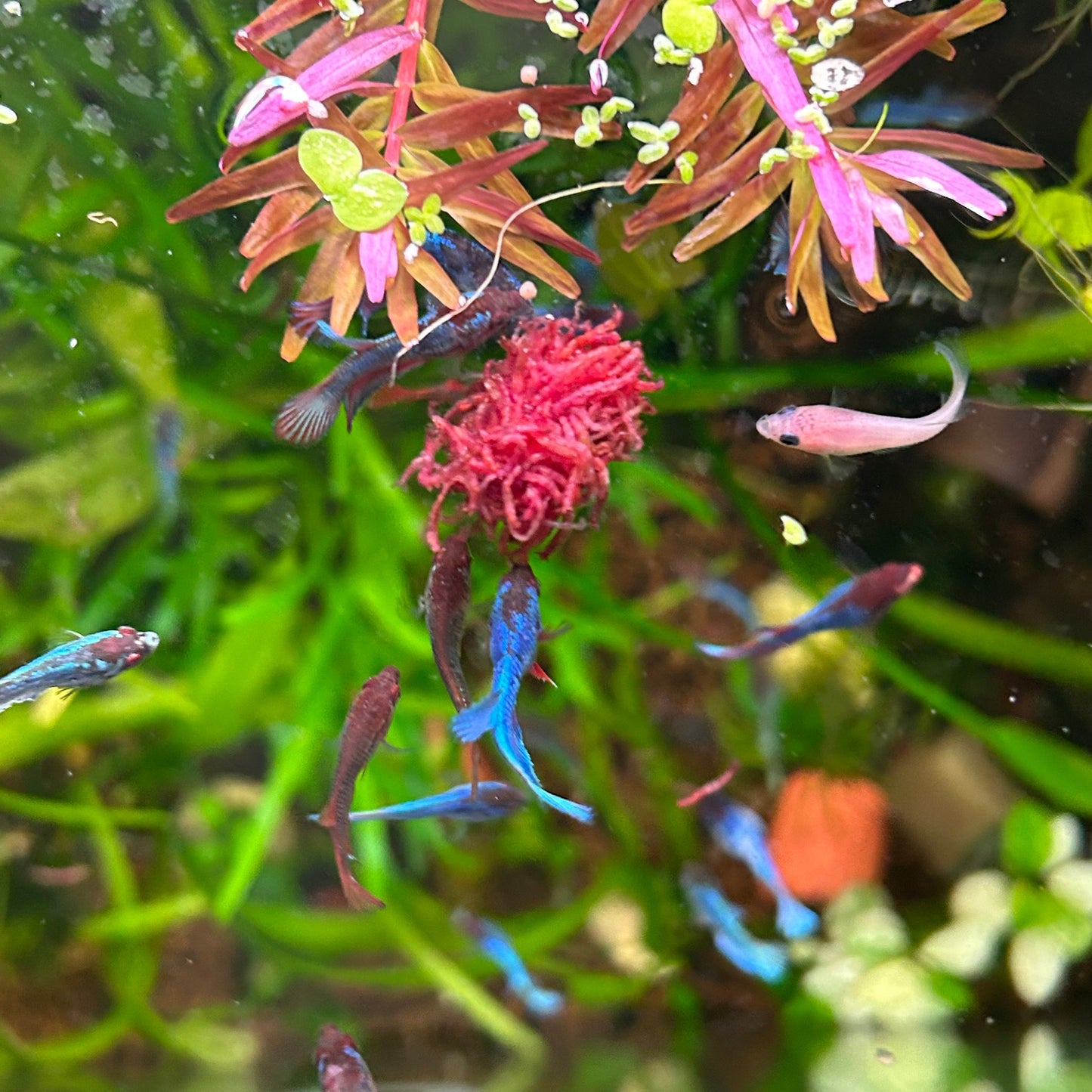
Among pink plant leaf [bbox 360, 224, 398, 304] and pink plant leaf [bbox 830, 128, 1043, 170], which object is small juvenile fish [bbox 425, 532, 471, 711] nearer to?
pink plant leaf [bbox 360, 224, 398, 304]

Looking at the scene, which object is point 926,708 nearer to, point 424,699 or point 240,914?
point 424,699

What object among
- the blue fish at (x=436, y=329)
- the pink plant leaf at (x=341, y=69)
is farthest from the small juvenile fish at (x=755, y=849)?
the pink plant leaf at (x=341, y=69)

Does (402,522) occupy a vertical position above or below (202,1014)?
above

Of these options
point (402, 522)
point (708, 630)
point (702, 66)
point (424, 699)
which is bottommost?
point (708, 630)

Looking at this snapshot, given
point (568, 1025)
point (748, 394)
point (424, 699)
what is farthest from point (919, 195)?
point (568, 1025)

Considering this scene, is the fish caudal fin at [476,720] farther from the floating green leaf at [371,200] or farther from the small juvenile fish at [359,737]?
the floating green leaf at [371,200]

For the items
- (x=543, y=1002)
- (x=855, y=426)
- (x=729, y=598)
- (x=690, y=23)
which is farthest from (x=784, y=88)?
(x=543, y=1002)

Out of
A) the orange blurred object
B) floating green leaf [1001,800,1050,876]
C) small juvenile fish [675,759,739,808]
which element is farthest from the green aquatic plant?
small juvenile fish [675,759,739,808]
